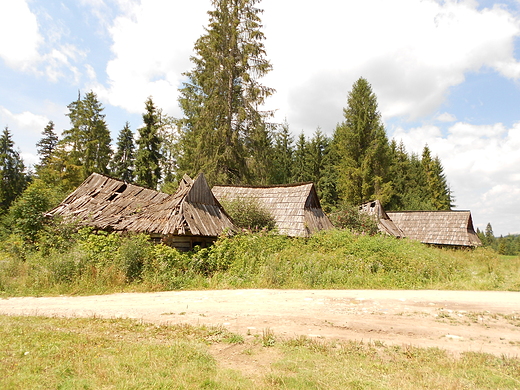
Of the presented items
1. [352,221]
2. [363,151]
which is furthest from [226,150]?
[363,151]

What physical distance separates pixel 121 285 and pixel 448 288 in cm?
1101

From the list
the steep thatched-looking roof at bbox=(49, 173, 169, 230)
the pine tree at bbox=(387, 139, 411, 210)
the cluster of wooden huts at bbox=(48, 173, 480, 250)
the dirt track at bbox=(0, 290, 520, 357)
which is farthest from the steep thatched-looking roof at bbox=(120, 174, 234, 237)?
the pine tree at bbox=(387, 139, 411, 210)

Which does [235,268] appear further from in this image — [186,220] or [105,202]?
[105,202]

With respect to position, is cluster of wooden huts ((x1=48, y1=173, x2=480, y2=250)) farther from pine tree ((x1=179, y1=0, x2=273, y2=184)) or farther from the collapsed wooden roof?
pine tree ((x1=179, y1=0, x2=273, y2=184))

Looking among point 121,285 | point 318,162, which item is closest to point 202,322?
point 121,285

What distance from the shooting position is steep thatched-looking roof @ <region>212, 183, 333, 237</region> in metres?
20.1

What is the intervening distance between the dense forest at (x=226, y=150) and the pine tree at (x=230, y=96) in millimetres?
87

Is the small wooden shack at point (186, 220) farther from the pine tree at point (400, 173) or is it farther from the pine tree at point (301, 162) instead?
the pine tree at point (400, 173)

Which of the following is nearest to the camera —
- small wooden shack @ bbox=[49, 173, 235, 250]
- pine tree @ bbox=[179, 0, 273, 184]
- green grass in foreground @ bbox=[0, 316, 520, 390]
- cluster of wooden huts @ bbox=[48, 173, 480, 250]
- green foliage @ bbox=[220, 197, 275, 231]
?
green grass in foreground @ bbox=[0, 316, 520, 390]

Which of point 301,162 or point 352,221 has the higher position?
point 301,162

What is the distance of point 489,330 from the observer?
657 centimetres

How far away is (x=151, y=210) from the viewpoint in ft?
52.1

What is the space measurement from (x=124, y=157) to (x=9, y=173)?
44.0ft

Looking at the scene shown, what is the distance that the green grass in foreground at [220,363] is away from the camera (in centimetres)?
416
